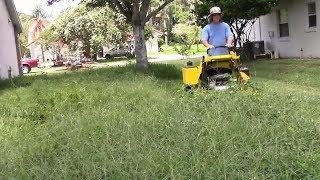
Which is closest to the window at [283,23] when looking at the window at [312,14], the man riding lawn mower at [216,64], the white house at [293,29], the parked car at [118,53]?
the white house at [293,29]

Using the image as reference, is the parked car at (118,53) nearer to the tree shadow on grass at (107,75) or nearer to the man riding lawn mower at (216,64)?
the tree shadow on grass at (107,75)

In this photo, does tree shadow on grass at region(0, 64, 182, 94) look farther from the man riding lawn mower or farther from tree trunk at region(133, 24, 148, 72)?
the man riding lawn mower

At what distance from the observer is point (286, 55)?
2284cm

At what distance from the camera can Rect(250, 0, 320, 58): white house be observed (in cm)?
2022

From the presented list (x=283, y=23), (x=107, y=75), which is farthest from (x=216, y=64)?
(x=283, y=23)

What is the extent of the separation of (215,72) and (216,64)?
0.20m

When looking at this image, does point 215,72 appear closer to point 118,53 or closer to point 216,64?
point 216,64

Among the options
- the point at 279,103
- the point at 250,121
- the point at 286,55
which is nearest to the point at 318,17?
the point at 286,55

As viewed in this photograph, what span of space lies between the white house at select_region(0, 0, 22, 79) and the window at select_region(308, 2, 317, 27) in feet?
40.7

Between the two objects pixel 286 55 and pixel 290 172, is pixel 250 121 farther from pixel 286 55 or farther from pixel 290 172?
pixel 286 55

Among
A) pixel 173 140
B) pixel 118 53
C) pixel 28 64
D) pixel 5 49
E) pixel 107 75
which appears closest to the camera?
pixel 173 140

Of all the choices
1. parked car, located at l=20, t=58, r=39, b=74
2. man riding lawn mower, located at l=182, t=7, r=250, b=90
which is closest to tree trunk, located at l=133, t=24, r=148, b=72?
man riding lawn mower, located at l=182, t=7, r=250, b=90

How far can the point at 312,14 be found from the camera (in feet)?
66.9

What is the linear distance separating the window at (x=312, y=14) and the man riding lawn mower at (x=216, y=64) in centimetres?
1174
